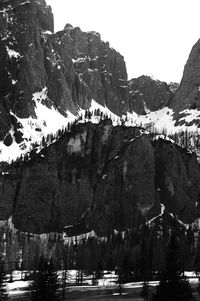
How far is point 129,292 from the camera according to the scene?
509 feet

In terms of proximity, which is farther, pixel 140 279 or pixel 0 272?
pixel 140 279

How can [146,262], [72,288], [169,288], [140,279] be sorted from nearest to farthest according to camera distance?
[169,288] → [72,288] → [140,279] → [146,262]

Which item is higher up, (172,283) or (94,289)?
(172,283)

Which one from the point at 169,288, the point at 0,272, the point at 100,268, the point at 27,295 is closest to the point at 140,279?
the point at 100,268

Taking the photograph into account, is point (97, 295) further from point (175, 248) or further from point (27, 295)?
point (175, 248)

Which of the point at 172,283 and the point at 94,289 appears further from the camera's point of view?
the point at 94,289

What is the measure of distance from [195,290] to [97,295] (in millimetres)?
27456

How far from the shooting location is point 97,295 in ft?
503

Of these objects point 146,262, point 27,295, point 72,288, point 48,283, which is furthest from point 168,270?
point 146,262

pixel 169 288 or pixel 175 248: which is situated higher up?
pixel 175 248

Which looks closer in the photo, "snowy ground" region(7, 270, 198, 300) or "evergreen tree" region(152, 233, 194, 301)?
"evergreen tree" region(152, 233, 194, 301)

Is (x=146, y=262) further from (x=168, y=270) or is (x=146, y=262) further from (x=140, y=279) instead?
(x=168, y=270)

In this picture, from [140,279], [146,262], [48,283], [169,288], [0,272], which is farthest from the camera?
[146,262]

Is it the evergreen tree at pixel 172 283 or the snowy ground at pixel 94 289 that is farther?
the snowy ground at pixel 94 289
